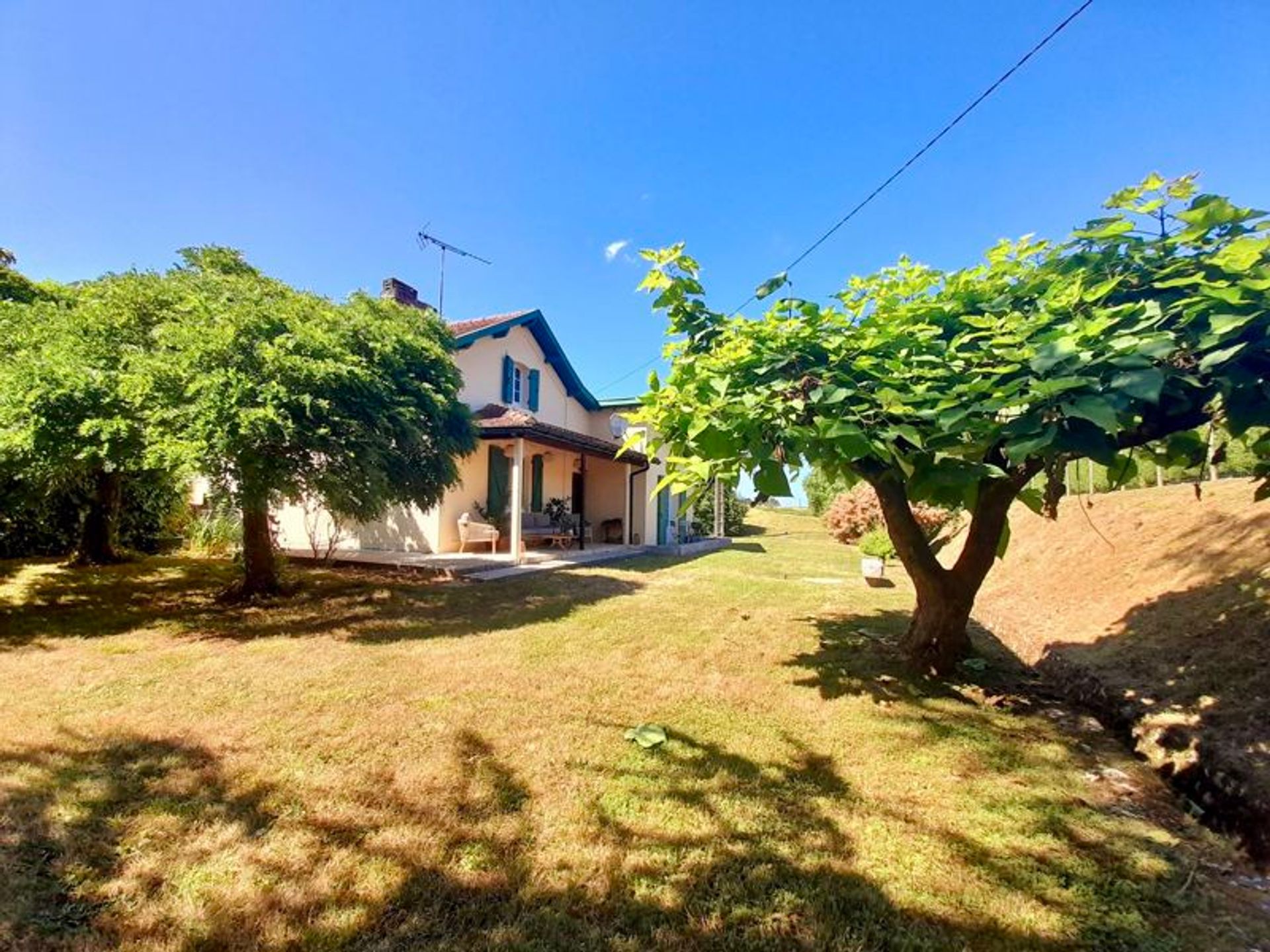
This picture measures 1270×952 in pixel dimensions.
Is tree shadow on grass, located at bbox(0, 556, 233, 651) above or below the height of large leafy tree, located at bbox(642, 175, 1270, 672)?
below

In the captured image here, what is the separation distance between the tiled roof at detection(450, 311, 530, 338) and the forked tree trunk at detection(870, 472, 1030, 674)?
11702 millimetres

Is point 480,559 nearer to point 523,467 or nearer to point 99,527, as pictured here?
point 523,467

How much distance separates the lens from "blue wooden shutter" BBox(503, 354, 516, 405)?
15.8 m

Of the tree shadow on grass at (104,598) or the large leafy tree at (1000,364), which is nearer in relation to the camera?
the large leafy tree at (1000,364)

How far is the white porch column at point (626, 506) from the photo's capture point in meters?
17.3

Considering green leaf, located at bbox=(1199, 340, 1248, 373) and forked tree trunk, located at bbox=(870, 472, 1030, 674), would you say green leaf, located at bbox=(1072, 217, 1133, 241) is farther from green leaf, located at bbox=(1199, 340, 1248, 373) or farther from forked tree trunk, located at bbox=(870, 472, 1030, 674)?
forked tree trunk, located at bbox=(870, 472, 1030, 674)

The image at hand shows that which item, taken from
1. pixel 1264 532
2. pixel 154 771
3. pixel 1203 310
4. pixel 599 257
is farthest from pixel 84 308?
pixel 1264 532

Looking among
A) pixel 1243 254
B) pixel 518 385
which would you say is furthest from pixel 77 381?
pixel 518 385

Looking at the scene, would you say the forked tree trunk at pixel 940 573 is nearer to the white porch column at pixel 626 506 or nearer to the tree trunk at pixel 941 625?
the tree trunk at pixel 941 625

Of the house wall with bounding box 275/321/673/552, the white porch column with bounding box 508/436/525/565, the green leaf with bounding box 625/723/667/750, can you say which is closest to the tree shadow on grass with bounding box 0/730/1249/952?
the green leaf with bounding box 625/723/667/750

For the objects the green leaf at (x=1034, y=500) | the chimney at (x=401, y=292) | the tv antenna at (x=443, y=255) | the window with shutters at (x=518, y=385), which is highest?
the tv antenna at (x=443, y=255)

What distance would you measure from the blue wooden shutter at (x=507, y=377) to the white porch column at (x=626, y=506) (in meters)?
4.29

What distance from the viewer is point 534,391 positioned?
56.0 feet

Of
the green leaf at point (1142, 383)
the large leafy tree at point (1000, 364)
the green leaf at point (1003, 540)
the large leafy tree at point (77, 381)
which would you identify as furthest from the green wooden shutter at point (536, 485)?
the green leaf at point (1142, 383)
